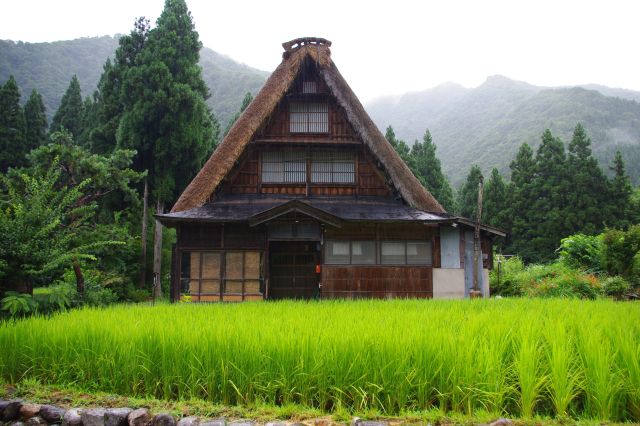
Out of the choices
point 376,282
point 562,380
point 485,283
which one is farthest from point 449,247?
point 562,380

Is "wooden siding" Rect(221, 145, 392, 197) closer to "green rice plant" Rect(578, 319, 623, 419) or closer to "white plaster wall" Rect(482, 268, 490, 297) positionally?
"white plaster wall" Rect(482, 268, 490, 297)

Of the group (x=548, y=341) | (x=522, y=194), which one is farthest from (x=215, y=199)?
(x=522, y=194)

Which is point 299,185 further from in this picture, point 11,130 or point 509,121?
point 509,121

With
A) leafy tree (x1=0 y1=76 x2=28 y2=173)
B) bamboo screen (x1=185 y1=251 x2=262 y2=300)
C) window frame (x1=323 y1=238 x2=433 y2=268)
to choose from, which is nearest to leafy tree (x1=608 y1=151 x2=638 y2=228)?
window frame (x1=323 y1=238 x2=433 y2=268)

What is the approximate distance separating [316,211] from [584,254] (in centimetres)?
924

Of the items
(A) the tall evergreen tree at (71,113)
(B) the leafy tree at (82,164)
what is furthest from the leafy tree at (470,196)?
(A) the tall evergreen tree at (71,113)

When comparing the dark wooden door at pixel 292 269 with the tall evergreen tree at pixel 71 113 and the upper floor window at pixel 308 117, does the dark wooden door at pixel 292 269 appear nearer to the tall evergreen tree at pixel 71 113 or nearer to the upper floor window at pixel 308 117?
the upper floor window at pixel 308 117

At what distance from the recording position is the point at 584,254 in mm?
14547

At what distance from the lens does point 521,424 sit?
3035mm

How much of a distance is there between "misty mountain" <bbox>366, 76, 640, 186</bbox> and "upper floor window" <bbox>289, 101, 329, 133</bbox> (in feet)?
117

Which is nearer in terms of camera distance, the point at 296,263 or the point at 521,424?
the point at 521,424

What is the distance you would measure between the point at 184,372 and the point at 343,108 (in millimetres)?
9965

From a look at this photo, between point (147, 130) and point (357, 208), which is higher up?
point (147, 130)

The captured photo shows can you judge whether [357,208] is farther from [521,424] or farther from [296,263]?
[521,424]
